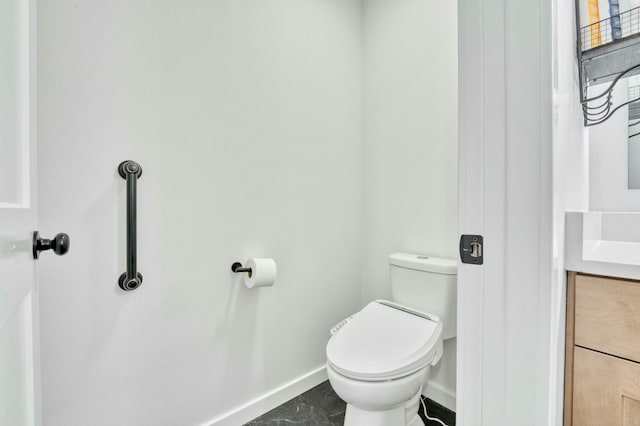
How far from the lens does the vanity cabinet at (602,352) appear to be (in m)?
0.67

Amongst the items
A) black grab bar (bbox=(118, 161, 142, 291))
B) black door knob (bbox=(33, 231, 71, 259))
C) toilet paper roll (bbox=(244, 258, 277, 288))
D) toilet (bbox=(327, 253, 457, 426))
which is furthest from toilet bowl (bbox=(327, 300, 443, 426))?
black door knob (bbox=(33, 231, 71, 259))

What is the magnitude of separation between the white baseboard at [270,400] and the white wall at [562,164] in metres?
1.19

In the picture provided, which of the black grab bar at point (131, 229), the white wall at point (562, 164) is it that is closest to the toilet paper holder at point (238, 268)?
the black grab bar at point (131, 229)

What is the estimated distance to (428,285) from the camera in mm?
1448

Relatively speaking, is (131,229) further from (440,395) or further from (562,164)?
(440,395)

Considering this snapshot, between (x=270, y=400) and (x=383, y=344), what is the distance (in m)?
0.71

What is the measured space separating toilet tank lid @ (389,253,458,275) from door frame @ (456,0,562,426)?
0.82 metres

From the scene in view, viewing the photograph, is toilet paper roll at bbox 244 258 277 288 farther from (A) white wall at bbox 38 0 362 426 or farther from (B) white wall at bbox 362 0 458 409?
(B) white wall at bbox 362 0 458 409

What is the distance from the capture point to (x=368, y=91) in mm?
1934

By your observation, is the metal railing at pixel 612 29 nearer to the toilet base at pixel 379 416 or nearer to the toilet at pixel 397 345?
the toilet at pixel 397 345

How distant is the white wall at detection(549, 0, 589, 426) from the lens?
1.89ft

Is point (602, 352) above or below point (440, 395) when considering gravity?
above

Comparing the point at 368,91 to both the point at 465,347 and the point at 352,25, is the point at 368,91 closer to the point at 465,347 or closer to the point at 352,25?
the point at 352,25

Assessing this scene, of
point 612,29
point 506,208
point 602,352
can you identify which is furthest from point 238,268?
point 612,29
